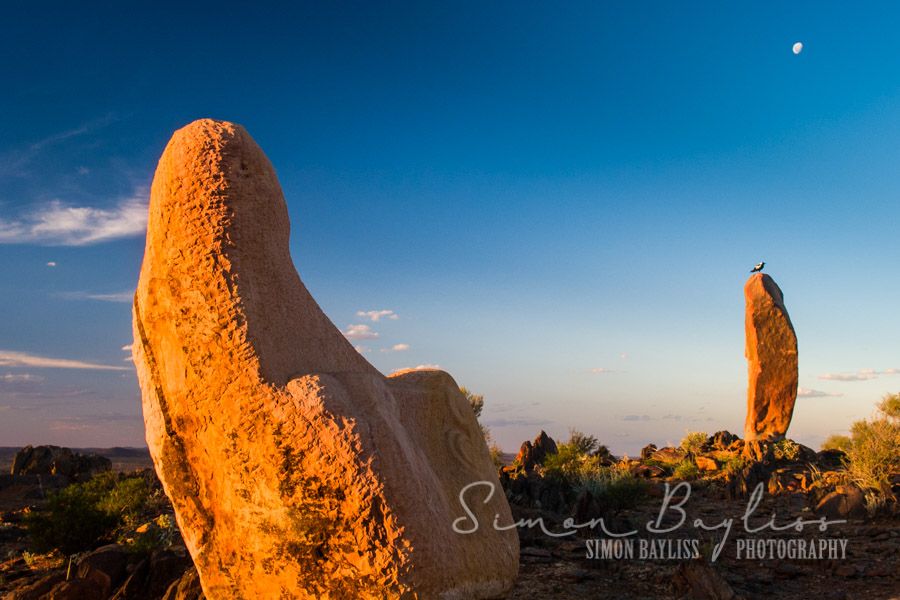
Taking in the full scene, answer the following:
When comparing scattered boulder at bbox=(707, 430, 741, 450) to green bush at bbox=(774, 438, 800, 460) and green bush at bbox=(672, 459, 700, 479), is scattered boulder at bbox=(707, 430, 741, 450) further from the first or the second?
green bush at bbox=(672, 459, 700, 479)

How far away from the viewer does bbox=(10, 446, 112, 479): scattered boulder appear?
22.6 meters

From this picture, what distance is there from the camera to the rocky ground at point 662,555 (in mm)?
7535

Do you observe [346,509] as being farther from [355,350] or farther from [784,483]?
[784,483]

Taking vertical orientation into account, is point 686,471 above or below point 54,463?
above

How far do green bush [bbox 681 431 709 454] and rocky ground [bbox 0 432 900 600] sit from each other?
2.92m

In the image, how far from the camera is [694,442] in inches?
752

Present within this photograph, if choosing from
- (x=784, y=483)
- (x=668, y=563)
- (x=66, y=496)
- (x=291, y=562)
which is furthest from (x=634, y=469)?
(x=291, y=562)

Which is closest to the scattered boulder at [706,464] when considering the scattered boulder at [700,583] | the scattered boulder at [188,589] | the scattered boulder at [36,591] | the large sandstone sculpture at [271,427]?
the scattered boulder at [700,583]

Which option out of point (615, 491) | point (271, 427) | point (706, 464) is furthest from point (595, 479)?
point (271, 427)

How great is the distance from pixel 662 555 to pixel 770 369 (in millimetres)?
10936

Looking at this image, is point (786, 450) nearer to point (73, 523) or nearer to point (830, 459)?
point (830, 459)

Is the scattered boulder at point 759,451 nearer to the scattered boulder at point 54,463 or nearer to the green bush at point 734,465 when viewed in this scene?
the green bush at point 734,465

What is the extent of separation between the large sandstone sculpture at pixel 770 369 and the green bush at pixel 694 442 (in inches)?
53.7

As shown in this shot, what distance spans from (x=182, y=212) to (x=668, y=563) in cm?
764
